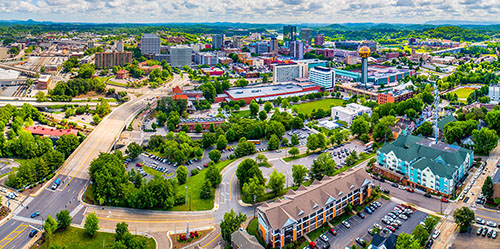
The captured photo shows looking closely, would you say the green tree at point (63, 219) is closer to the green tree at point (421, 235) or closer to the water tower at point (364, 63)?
the green tree at point (421, 235)

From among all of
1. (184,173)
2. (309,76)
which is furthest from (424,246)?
(309,76)

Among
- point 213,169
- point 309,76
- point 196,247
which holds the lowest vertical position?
point 196,247

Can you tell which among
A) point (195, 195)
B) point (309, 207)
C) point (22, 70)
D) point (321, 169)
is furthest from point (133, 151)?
point (22, 70)

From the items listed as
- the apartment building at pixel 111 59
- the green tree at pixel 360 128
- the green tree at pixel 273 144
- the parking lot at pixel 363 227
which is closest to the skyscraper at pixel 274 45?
the apartment building at pixel 111 59

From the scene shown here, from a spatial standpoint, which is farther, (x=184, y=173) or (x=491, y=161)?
(x=491, y=161)

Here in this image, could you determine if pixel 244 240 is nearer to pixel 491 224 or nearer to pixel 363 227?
pixel 363 227

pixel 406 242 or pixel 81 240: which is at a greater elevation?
pixel 406 242

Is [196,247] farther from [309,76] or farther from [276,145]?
[309,76]
